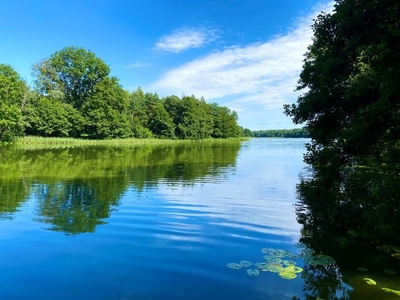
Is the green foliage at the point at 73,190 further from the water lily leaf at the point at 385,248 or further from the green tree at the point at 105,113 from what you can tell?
the green tree at the point at 105,113

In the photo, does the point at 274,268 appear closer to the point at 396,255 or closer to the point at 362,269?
the point at 362,269

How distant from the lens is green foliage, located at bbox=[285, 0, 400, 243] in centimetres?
892

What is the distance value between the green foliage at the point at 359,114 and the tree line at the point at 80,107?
49756 millimetres

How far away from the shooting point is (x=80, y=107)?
79625 mm

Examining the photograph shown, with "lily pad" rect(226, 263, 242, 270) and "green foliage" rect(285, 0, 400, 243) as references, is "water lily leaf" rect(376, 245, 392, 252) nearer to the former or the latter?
"green foliage" rect(285, 0, 400, 243)

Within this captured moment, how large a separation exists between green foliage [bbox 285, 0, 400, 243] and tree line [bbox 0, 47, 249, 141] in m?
49.8

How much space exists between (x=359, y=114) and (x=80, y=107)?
79.0m

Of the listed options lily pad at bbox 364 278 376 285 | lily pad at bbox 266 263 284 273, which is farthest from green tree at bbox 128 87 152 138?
lily pad at bbox 364 278 376 285

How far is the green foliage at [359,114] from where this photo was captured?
29.3ft

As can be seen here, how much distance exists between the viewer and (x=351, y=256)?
25.0ft

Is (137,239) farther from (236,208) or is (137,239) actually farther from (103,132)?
(103,132)

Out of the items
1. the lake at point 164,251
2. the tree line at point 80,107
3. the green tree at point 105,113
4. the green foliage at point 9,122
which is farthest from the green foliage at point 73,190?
the green tree at point 105,113

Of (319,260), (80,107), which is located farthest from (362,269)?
(80,107)

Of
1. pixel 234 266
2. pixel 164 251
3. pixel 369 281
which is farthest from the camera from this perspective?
pixel 164 251
